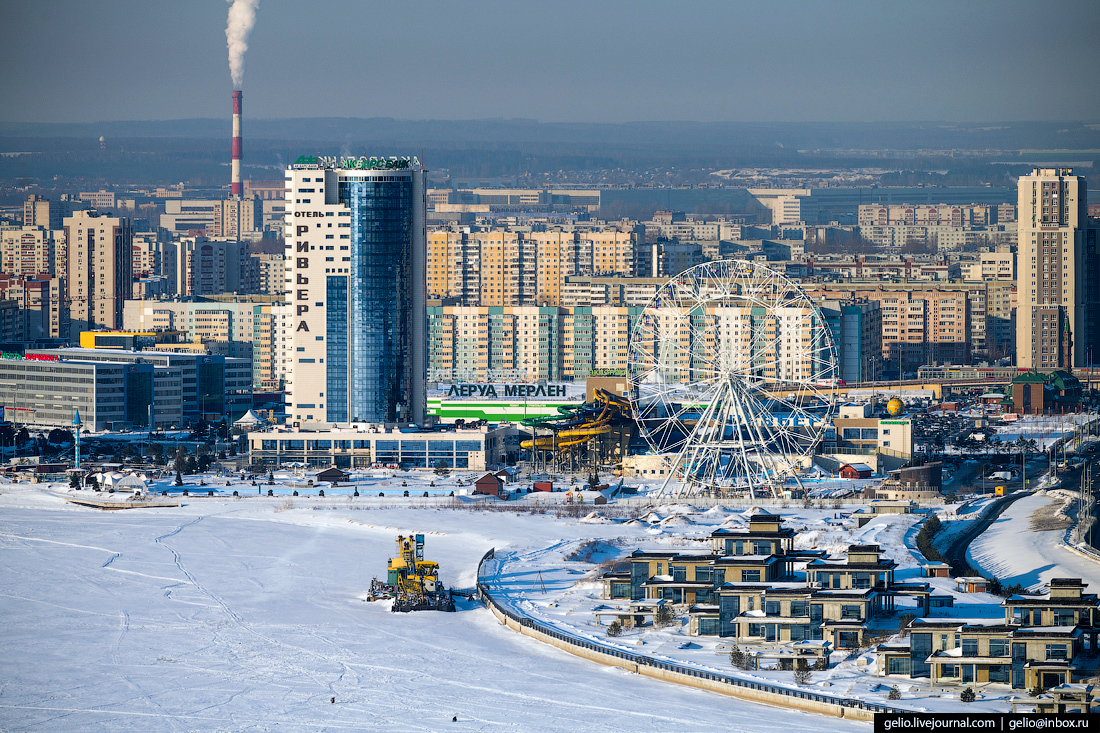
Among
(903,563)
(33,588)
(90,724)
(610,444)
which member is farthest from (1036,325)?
(90,724)

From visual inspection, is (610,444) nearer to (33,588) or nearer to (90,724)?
(33,588)

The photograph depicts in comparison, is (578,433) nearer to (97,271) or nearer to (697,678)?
(697,678)

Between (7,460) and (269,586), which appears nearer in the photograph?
(269,586)

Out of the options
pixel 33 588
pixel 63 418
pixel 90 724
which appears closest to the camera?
pixel 90 724

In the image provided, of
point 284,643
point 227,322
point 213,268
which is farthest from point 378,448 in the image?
point 213,268

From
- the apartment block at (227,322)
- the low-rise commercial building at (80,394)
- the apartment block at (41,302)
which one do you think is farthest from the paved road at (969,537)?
the apartment block at (41,302)

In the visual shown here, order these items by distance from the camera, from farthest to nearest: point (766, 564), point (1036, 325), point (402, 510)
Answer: point (1036, 325)
point (402, 510)
point (766, 564)

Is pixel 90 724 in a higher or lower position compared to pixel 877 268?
lower
